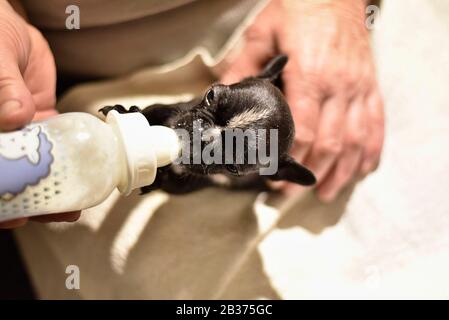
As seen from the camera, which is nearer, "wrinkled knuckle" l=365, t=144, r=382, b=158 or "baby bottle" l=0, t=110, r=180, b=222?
"baby bottle" l=0, t=110, r=180, b=222

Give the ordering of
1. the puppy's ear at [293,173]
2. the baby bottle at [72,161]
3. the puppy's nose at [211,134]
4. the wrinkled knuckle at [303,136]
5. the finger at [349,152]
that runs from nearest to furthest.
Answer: the baby bottle at [72,161] → the puppy's nose at [211,134] → the puppy's ear at [293,173] → the wrinkled knuckle at [303,136] → the finger at [349,152]

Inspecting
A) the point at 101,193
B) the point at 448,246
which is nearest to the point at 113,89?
the point at 101,193

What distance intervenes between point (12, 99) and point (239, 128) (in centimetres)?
28

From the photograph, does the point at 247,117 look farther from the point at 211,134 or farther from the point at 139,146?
the point at 139,146

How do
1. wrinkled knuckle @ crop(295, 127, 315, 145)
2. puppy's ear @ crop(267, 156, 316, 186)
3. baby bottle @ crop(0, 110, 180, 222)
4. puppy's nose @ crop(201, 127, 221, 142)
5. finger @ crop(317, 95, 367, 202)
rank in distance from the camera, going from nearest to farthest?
1. baby bottle @ crop(0, 110, 180, 222)
2. puppy's nose @ crop(201, 127, 221, 142)
3. puppy's ear @ crop(267, 156, 316, 186)
4. wrinkled knuckle @ crop(295, 127, 315, 145)
5. finger @ crop(317, 95, 367, 202)

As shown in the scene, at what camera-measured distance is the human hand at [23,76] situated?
0.57 metres

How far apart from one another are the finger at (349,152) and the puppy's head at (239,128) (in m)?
0.28

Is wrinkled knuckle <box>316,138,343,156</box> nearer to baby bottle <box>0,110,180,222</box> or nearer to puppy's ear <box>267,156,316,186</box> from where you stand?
puppy's ear <box>267,156,316,186</box>

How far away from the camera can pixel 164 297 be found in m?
0.95

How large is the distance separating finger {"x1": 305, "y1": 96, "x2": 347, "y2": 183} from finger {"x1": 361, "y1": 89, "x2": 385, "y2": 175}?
0.09 m

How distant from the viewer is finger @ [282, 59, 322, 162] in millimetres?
909

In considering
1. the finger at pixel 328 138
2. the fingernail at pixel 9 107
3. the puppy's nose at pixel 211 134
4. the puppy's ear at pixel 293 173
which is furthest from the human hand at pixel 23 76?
the finger at pixel 328 138

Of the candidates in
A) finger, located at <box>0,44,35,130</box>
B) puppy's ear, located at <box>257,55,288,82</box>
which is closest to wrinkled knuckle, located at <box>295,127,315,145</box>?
puppy's ear, located at <box>257,55,288,82</box>

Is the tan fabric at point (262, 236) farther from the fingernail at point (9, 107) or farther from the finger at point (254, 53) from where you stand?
the fingernail at point (9, 107)
